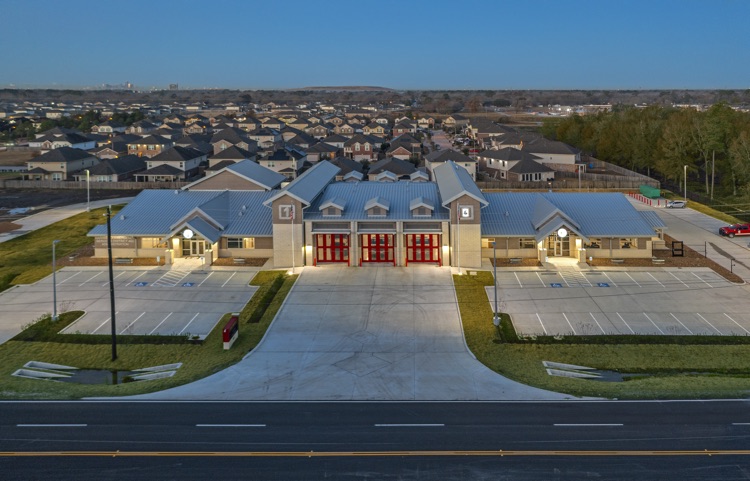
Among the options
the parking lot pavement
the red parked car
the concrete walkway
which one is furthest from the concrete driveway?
the concrete walkway

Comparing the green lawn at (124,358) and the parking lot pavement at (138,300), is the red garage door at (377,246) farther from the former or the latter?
the green lawn at (124,358)

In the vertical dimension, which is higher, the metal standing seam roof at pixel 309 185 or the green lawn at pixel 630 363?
the metal standing seam roof at pixel 309 185

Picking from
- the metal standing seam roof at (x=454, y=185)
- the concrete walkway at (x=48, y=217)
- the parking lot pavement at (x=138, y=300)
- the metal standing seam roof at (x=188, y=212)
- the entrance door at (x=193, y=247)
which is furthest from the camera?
the concrete walkway at (x=48, y=217)

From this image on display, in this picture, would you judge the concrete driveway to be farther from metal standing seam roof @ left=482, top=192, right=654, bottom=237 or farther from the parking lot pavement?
metal standing seam roof @ left=482, top=192, right=654, bottom=237
